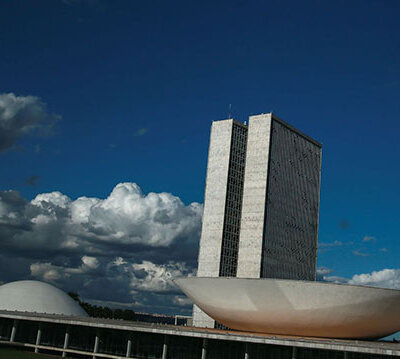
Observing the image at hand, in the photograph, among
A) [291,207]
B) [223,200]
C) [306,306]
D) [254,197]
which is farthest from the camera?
[291,207]

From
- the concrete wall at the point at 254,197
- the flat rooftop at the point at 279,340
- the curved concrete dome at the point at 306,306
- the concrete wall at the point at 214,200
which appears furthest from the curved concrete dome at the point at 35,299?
the curved concrete dome at the point at 306,306

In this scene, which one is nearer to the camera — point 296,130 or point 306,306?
point 306,306

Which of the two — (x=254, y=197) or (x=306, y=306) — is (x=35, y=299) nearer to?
(x=254, y=197)

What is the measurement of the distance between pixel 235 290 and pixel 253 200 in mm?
42117

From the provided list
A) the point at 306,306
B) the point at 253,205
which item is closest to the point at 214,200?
the point at 253,205

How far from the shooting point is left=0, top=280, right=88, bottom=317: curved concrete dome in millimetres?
69062

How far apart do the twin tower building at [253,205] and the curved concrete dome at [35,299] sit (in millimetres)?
20604

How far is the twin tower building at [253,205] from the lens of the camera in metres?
84.2

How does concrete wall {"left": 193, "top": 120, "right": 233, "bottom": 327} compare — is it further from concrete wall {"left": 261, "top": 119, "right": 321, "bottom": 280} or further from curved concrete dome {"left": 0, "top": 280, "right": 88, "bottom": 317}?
curved concrete dome {"left": 0, "top": 280, "right": 88, "bottom": 317}

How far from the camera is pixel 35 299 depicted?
70688mm

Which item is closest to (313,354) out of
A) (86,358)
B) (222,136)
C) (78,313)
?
(86,358)

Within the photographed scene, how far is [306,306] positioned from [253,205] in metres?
43.3

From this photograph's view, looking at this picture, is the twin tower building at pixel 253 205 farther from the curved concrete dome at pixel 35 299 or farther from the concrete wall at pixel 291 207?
the curved concrete dome at pixel 35 299

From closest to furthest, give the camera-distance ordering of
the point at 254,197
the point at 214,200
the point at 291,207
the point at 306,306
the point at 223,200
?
the point at 306,306 → the point at 254,197 → the point at 223,200 → the point at 214,200 → the point at 291,207
